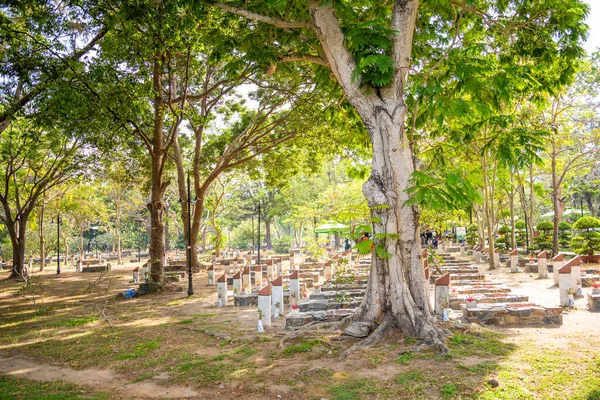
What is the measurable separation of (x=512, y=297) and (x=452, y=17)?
20.6ft

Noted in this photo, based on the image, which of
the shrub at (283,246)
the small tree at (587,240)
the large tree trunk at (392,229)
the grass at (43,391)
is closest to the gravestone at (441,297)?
the large tree trunk at (392,229)

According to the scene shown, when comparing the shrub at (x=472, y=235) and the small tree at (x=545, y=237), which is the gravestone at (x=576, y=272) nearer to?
the small tree at (x=545, y=237)

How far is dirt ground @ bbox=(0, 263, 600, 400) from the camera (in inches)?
201

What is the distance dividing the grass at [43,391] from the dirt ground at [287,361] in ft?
0.47

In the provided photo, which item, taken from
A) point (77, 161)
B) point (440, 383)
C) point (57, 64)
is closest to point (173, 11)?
point (57, 64)

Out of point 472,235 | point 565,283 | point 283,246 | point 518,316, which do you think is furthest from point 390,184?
point 283,246

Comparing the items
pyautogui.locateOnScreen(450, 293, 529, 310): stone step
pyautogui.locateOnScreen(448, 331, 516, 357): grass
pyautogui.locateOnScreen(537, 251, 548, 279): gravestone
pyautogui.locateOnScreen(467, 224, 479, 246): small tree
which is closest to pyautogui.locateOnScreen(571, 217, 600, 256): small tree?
pyautogui.locateOnScreen(537, 251, 548, 279): gravestone

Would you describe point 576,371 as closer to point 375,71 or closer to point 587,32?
point 375,71

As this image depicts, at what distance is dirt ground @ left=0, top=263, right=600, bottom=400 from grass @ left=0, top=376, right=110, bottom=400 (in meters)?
0.14

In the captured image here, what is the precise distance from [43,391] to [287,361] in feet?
11.3

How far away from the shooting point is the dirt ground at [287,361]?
5.10 m

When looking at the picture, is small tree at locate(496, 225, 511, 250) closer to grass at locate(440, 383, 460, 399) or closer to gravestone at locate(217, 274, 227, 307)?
gravestone at locate(217, 274, 227, 307)

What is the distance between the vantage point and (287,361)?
639 cm

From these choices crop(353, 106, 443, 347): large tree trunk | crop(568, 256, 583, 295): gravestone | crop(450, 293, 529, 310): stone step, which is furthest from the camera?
crop(568, 256, 583, 295): gravestone
